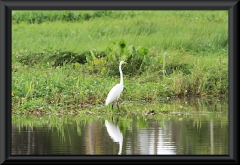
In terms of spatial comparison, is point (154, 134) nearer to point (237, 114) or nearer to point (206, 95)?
point (237, 114)

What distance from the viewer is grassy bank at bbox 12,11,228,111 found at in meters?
9.48

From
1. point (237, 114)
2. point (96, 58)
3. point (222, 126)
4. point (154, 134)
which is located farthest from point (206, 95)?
point (237, 114)

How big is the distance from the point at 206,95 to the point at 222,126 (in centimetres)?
333

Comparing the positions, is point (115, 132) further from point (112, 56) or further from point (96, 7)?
point (112, 56)

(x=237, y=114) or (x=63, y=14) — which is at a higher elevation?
(x=63, y=14)

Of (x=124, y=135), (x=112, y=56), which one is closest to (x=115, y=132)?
(x=124, y=135)

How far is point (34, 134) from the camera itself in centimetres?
689

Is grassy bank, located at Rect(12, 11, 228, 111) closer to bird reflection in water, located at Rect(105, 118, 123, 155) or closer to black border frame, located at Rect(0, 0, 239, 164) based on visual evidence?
bird reflection in water, located at Rect(105, 118, 123, 155)

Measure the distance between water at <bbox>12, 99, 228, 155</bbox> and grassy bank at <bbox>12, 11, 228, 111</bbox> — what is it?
40.7 inches

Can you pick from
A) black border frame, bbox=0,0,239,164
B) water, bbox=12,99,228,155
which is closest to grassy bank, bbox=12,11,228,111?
water, bbox=12,99,228,155

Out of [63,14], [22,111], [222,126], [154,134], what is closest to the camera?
[154,134]

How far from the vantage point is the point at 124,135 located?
22.1 ft
